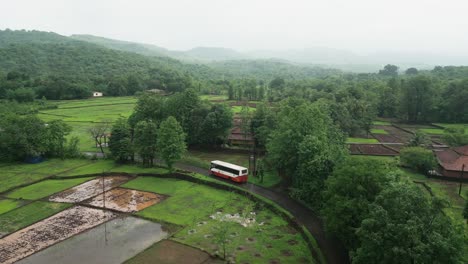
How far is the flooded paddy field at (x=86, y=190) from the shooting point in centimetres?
3051

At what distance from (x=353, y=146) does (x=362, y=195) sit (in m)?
29.8

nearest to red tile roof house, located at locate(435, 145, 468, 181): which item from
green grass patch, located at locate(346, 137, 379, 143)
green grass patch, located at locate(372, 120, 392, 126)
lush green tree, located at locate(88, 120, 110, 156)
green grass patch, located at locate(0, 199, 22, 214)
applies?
green grass patch, located at locate(346, 137, 379, 143)

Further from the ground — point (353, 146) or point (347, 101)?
point (347, 101)

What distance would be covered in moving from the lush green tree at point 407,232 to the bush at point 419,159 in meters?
23.3

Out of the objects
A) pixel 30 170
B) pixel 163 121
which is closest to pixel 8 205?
pixel 30 170

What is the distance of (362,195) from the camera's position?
19672 mm

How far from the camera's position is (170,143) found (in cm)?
3528

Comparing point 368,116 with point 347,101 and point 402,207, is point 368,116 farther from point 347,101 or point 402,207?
point 402,207

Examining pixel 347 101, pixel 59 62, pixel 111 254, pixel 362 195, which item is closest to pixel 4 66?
pixel 59 62

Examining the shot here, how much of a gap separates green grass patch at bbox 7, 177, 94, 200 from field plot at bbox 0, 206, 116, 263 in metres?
5.09

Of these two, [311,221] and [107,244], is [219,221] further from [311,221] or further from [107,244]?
[107,244]

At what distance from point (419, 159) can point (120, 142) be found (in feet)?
108

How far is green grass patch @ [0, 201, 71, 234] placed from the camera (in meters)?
25.4

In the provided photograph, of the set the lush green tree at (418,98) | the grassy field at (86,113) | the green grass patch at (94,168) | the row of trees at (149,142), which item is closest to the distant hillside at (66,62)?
the grassy field at (86,113)
